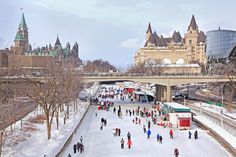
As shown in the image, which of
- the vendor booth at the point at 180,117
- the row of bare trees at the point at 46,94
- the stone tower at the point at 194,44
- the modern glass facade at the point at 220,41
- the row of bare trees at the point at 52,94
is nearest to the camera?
the row of bare trees at the point at 46,94

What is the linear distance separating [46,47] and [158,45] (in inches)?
2038

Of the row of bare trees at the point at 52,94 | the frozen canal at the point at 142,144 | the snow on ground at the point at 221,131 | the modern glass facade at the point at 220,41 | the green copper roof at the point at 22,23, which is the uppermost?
the green copper roof at the point at 22,23

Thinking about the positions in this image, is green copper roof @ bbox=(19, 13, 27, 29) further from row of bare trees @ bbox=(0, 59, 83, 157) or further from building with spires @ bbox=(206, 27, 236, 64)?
row of bare trees @ bbox=(0, 59, 83, 157)

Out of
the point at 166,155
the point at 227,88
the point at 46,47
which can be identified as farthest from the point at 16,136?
the point at 46,47

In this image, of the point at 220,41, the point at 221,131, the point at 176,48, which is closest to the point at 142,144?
the point at 221,131

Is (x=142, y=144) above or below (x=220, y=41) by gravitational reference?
below

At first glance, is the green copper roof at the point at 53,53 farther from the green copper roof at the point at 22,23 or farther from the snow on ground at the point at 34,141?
the snow on ground at the point at 34,141

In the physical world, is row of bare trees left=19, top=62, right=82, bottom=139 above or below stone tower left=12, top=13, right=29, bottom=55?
below

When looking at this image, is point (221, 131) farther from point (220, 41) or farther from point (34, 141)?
point (220, 41)

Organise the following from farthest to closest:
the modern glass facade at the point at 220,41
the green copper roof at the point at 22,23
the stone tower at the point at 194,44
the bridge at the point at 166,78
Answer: the stone tower at the point at 194,44
the green copper roof at the point at 22,23
the modern glass facade at the point at 220,41
the bridge at the point at 166,78

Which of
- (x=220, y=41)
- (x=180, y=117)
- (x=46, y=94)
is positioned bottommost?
(x=180, y=117)

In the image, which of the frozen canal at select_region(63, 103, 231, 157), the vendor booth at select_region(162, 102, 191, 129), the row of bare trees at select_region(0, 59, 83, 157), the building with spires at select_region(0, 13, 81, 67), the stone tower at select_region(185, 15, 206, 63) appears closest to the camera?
the frozen canal at select_region(63, 103, 231, 157)

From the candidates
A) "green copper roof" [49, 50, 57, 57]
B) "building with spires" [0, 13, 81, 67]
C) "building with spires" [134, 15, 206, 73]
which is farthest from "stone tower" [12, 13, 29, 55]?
"building with spires" [134, 15, 206, 73]

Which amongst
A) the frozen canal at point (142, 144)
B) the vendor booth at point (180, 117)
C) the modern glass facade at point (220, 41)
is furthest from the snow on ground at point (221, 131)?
the modern glass facade at point (220, 41)
